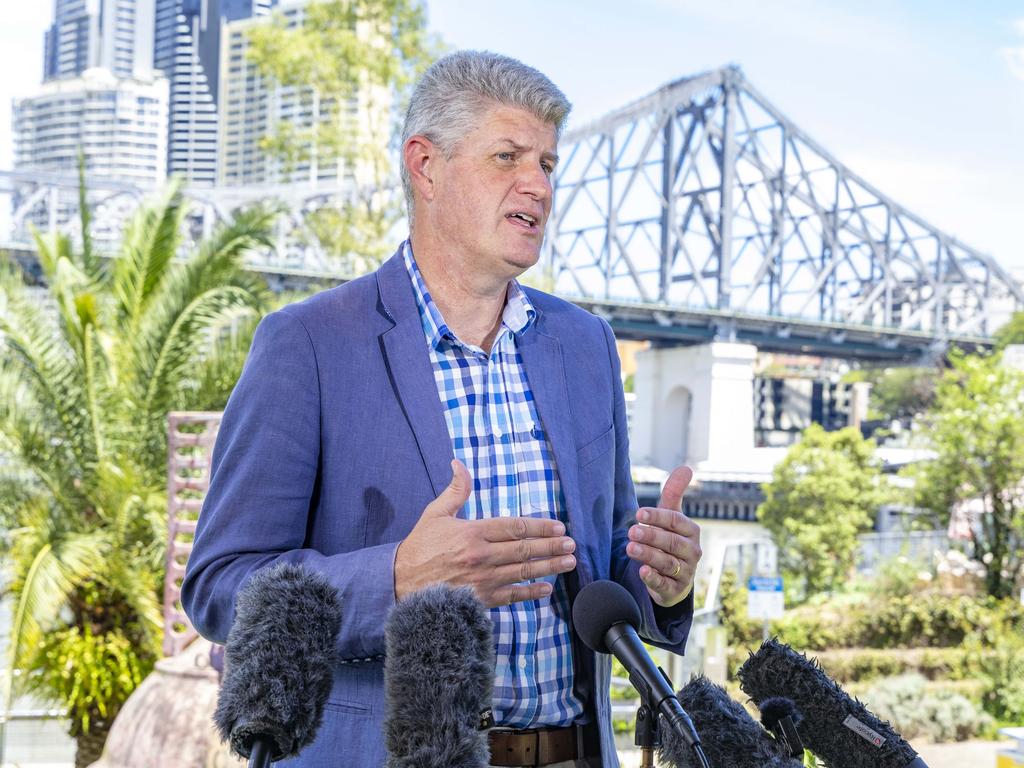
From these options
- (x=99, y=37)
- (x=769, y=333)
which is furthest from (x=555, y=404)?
(x=99, y=37)

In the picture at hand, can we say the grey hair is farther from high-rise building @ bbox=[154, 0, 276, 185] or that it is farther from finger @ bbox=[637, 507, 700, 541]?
high-rise building @ bbox=[154, 0, 276, 185]

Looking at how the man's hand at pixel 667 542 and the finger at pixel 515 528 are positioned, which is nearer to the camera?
the finger at pixel 515 528

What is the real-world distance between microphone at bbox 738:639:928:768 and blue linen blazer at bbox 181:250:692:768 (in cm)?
26

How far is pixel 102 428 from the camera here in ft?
30.7

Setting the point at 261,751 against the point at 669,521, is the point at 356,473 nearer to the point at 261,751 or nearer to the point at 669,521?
the point at 669,521

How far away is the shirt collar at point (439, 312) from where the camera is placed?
1569mm

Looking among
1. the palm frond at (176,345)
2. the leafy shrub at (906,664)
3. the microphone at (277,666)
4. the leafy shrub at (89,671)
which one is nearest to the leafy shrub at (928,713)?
the leafy shrub at (906,664)

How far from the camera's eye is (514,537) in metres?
1.19

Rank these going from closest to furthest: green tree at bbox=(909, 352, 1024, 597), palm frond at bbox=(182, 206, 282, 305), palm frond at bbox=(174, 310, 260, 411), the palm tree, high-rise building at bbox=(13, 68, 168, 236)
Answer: the palm tree → palm frond at bbox=(174, 310, 260, 411) → palm frond at bbox=(182, 206, 282, 305) → green tree at bbox=(909, 352, 1024, 597) → high-rise building at bbox=(13, 68, 168, 236)

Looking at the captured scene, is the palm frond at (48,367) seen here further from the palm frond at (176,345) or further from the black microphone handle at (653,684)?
the black microphone handle at (653,684)

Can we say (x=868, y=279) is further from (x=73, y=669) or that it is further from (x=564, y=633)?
(x=564, y=633)

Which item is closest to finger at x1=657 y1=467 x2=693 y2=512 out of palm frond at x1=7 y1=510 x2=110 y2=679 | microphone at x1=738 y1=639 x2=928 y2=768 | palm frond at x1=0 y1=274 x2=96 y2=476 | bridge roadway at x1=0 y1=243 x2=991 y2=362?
microphone at x1=738 y1=639 x2=928 y2=768

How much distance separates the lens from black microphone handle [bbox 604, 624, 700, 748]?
3.25ft

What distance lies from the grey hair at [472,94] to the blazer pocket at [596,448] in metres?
0.40
